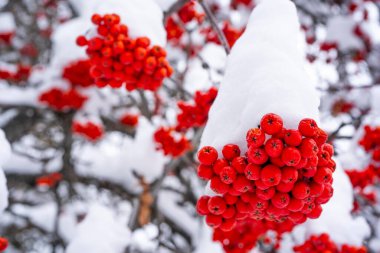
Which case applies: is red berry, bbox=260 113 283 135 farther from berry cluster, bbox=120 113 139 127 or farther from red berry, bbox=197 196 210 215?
berry cluster, bbox=120 113 139 127

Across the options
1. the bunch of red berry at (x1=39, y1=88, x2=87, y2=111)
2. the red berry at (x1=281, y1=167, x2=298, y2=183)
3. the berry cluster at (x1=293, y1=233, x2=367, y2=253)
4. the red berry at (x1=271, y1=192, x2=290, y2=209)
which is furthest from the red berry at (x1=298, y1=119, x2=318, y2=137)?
the bunch of red berry at (x1=39, y1=88, x2=87, y2=111)

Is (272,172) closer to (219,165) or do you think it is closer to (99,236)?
(219,165)

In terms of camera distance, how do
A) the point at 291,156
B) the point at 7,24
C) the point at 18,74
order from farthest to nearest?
1. the point at 7,24
2. the point at 18,74
3. the point at 291,156

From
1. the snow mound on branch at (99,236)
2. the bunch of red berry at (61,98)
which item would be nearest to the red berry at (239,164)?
the snow mound on branch at (99,236)

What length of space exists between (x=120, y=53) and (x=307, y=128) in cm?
109

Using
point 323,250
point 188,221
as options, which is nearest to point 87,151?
point 188,221

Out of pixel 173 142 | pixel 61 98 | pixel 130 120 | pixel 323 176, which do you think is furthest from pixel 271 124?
pixel 130 120

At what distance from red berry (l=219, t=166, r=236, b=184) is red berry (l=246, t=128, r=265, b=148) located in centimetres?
12

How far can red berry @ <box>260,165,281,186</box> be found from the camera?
125 centimetres

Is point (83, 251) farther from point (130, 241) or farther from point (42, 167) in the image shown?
point (42, 167)

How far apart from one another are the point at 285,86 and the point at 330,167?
1.13 feet

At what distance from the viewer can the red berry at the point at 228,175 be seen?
50.9 inches

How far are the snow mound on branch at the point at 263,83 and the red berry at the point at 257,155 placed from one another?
115 millimetres

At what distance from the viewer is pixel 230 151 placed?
4.33 ft
